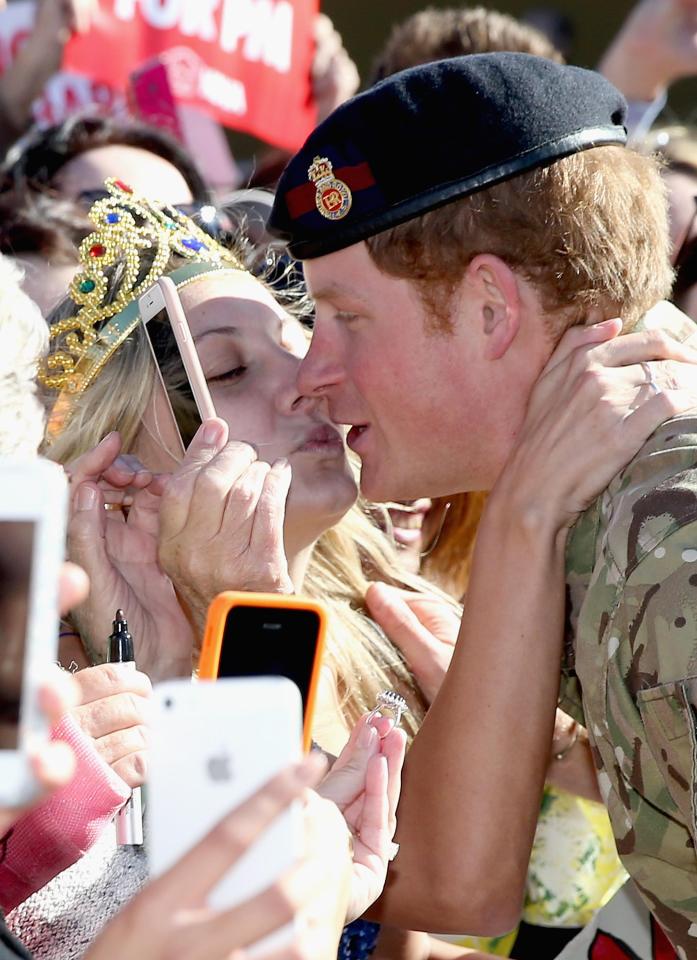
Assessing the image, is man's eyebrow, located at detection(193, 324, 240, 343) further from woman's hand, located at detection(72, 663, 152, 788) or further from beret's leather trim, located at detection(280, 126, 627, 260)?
woman's hand, located at detection(72, 663, 152, 788)

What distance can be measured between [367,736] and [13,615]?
2.22 feet

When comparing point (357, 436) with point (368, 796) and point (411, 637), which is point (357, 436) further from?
point (368, 796)

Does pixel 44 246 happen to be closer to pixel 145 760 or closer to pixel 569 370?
pixel 569 370

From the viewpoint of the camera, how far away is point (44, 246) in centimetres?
327

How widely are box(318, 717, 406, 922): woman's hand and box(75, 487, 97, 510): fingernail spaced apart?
2.49 feet

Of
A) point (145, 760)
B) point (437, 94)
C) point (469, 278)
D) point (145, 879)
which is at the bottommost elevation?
point (145, 879)

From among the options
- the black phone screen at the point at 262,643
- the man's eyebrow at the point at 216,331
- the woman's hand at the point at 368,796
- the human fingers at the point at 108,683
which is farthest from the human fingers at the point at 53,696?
the man's eyebrow at the point at 216,331

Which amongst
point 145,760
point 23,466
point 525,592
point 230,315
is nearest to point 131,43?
point 230,315

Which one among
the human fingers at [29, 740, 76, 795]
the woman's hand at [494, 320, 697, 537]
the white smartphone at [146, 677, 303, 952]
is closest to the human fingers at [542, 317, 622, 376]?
the woman's hand at [494, 320, 697, 537]

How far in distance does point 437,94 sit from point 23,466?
1.26m

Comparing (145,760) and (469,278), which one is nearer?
(145,760)

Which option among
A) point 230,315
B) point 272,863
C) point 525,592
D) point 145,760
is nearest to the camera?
point 272,863

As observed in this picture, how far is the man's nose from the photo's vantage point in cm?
215

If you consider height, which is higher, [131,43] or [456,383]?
[131,43]
